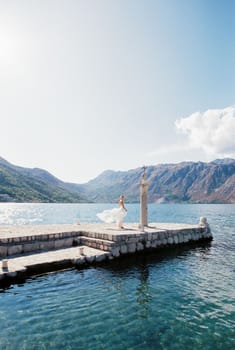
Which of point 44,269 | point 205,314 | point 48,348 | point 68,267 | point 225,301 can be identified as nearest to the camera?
point 48,348

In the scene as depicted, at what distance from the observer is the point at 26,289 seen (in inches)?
404

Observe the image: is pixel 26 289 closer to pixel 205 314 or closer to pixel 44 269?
pixel 44 269

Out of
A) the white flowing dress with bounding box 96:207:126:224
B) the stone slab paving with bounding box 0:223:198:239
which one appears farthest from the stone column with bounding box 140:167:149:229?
the white flowing dress with bounding box 96:207:126:224

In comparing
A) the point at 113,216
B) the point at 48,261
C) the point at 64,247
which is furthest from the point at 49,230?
the point at 48,261

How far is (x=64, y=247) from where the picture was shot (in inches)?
663

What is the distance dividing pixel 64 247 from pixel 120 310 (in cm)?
896

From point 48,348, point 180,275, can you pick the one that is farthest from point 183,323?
point 180,275

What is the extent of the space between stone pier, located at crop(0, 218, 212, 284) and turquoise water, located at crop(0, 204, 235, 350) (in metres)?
0.71

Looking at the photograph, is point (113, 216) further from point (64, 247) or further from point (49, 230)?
point (49, 230)

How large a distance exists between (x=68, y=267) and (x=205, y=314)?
7.52 m

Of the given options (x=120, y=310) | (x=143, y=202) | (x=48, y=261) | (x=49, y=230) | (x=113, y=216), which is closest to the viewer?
(x=120, y=310)

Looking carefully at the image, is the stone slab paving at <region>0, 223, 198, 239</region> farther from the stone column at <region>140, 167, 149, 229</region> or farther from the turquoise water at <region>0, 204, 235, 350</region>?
the turquoise water at <region>0, 204, 235, 350</region>

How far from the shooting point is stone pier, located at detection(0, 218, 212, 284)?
1222 centimetres

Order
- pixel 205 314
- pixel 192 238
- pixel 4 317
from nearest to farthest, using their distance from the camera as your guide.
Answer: pixel 4 317, pixel 205 314, pixel 192 238
